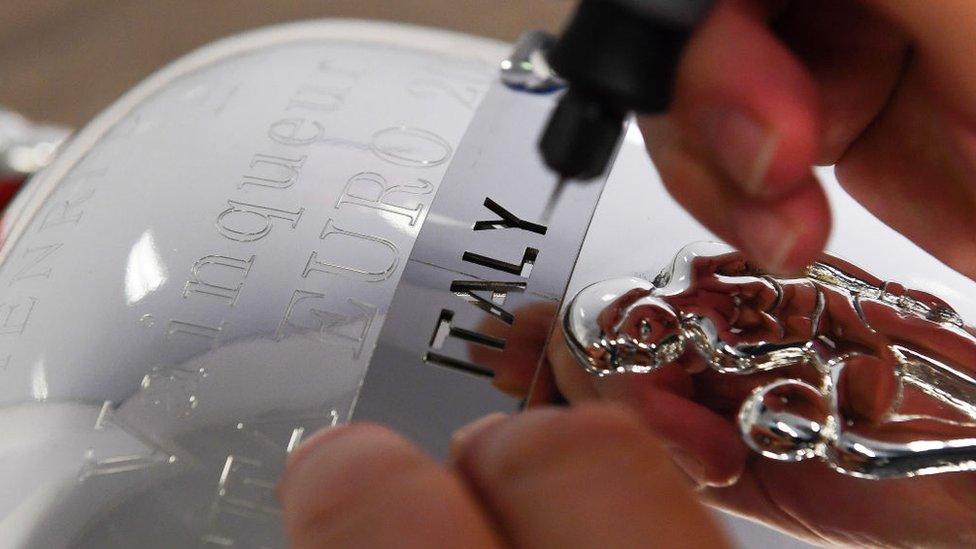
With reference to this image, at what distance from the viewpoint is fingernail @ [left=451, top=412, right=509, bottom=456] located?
25 cm

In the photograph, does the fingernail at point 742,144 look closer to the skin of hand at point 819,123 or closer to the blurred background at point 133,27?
the skin of hand at point 819,123

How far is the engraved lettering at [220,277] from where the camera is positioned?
312mm

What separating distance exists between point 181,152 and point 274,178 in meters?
0.04

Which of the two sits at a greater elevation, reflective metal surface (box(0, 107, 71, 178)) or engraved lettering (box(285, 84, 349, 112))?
engraved lettering (box(285, 84, 349, 112))

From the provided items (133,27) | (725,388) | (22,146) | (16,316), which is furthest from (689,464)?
(133,27)

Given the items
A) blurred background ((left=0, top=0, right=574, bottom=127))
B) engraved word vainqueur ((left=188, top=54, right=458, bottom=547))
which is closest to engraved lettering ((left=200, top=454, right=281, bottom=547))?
engraved word vainqueur ((left=188, top=54, right=458, bottom=547))

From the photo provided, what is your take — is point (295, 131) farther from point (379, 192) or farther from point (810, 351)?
point (810, 351)

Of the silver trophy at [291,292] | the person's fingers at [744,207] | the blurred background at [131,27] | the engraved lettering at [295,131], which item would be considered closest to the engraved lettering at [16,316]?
the silver trophy at [291,292]

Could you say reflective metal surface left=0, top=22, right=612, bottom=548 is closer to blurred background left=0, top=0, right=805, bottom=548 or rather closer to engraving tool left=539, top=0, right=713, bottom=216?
engraving tool left=539, top=0, right=713, bottom=216

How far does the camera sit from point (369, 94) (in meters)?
0.38

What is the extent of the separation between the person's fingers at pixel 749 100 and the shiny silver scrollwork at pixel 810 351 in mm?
59

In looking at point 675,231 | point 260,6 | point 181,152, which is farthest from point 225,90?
point 260,6

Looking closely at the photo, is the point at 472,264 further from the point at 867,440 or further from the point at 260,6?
the point at 260,6

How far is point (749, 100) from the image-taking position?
0.26m
